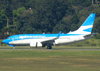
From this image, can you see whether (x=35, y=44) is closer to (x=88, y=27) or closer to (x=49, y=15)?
(x=88, y=27)

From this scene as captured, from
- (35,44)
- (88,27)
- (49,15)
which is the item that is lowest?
(35,44)

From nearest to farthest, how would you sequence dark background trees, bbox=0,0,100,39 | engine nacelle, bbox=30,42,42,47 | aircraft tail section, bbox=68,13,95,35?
engine nacelle, bbox=30,42,42,47 → aircraft tail section, bbox=68,13,95,35 → dark background trees, bbox=0,0,100,39

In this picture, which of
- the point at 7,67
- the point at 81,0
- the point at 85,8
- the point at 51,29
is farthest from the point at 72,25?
the point at 7,67

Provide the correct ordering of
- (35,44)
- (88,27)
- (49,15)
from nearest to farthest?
(35,44) → (88,27) → (49,15)

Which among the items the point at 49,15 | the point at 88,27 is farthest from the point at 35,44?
the point at 49,15

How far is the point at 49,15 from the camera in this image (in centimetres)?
14288

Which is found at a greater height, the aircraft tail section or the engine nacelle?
the aircraft tail section

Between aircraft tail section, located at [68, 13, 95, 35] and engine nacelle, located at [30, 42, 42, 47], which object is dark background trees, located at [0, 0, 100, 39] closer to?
aircraft tail section, located at [68, 13, 95, 35]

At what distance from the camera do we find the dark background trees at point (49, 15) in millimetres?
135325

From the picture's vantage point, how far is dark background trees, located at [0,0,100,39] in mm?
135325

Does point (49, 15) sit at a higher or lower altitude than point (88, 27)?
higher

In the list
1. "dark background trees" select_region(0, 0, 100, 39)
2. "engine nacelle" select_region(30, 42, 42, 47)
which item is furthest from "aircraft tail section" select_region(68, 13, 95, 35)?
"dark background trees" select_region(0, 0, 100, 39)

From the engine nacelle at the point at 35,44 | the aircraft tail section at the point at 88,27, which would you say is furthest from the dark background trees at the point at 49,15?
the engine nacelle at the point at 35,44

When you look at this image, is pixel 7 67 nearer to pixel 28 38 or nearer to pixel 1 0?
pixel 28 38
